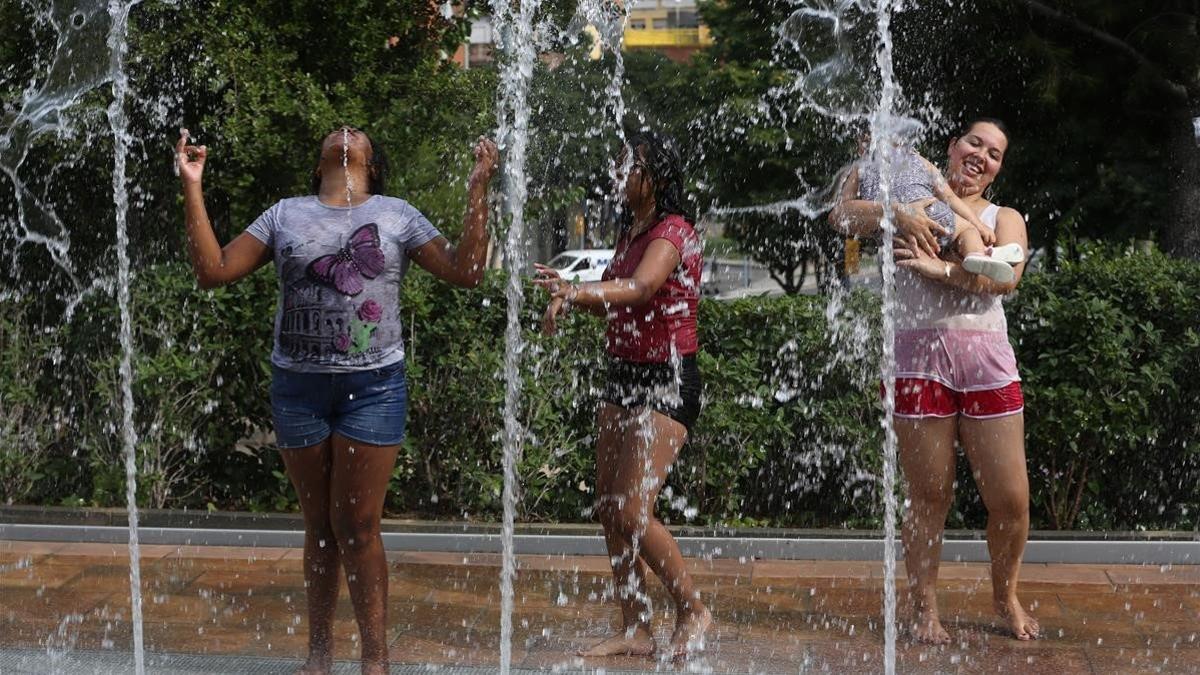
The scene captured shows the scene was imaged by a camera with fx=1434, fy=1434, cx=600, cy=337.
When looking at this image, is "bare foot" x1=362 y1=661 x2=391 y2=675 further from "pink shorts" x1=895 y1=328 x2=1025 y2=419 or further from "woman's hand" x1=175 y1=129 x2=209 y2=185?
"pink shorts" x1=895 y1=328 x2=1025 y2=419

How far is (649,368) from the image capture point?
14.3ft

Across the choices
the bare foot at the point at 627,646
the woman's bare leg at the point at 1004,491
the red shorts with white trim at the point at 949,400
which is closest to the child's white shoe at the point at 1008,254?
the red shorts with white trim at the point at 949,400

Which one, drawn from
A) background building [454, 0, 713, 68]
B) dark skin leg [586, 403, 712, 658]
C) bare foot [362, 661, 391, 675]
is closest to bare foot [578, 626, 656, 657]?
dark skin leg [586, 403, 712, 658]

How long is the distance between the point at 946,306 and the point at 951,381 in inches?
9.4

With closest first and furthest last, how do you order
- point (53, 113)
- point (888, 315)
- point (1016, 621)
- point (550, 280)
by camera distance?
point (550, 280)
point (888, 315)
point (1016, 621)
point (53, 113)

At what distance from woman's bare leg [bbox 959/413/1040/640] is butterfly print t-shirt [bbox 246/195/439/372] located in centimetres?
188

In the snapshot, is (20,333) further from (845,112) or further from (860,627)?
(845,112)

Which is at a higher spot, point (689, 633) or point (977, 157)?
point (977, 157)

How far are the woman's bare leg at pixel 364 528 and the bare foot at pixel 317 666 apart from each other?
152 millimetres

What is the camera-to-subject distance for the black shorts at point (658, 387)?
171 inches

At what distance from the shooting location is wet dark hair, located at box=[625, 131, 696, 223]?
4426 mm

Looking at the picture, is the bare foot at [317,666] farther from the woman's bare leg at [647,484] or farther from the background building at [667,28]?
the background building at [667,28]

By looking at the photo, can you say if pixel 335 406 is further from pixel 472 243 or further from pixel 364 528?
pixel 472 243

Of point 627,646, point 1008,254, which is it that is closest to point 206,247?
point 627,646
